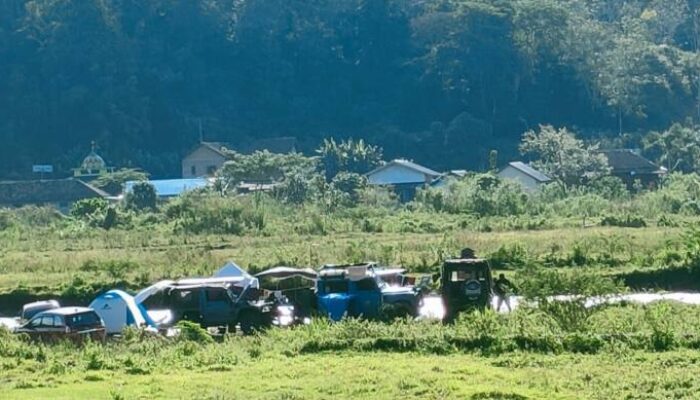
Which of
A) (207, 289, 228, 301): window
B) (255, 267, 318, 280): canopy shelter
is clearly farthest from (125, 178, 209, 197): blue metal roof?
(207, 289, 228, 301): window

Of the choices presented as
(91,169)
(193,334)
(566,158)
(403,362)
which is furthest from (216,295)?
(91,169)

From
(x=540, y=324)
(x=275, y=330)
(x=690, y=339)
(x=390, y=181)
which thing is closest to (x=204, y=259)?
(x=275, y=330)

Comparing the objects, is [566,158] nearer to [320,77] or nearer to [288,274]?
[320,77]

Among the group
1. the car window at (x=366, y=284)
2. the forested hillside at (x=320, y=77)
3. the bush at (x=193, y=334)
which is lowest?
the bush at (x=193, y=334)

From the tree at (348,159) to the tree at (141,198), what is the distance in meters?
13.8

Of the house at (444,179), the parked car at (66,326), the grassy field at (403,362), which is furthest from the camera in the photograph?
the house at (444,179)

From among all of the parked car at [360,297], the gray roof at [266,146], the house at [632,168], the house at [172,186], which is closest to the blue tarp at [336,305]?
the parked car at [360,297]

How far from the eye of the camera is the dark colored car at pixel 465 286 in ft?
77.4

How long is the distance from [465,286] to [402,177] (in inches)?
1858

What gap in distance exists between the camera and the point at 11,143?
269ft

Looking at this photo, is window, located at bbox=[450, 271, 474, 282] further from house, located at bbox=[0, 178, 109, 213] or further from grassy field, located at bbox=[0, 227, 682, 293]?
house, located at bbox=[0, 178, 109, 213]

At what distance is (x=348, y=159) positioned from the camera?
7456 cm

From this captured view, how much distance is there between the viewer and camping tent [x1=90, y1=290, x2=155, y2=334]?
83.5 ft

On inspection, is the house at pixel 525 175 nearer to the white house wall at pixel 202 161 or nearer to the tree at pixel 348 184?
the tree at pixel 348 184
